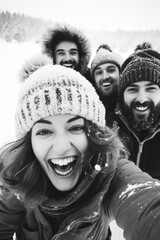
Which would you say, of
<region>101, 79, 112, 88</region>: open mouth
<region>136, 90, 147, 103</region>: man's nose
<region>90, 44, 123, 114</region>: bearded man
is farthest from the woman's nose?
<region>101, 79, 112, 88</region>: open mouth

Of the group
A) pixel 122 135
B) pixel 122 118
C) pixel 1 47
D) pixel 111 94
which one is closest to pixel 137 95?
pixel 122 118

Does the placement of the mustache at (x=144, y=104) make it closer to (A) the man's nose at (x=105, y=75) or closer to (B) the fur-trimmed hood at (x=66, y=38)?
(A) the man's nose at (x=105, y=75)

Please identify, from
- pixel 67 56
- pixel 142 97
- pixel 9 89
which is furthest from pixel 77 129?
pixel 9 89

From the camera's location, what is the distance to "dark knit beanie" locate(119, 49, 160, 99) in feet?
7.26

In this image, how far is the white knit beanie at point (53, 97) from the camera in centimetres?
107

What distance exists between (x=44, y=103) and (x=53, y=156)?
268 millimetres

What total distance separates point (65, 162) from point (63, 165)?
80 millimetres

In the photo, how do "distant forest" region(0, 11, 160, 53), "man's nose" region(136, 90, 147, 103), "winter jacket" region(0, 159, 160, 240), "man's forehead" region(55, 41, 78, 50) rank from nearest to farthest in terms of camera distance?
"winter jacket" region(0, 159, 160, 240), "man's nose" region(136, 90, 147, 103), "man's forehead" region(55, 41, 78, 50), "distant forest" region(0, 11, 160, 53)

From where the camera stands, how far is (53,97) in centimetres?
107

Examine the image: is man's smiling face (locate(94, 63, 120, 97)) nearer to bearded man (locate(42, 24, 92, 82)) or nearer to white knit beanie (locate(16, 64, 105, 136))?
bearded man (locate(42, 24, 92, 82))

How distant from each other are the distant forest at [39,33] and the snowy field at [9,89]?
62.4 inches

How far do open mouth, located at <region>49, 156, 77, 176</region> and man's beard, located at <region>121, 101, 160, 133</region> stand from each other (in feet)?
4.26

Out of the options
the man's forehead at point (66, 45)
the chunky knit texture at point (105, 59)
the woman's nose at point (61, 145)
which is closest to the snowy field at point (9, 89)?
the man's forehead at point (66, 45)

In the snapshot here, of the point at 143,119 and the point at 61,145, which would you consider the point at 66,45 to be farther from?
the point at 61,145
